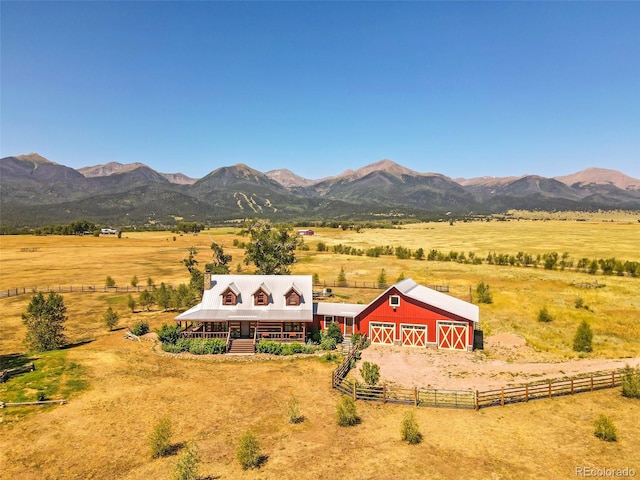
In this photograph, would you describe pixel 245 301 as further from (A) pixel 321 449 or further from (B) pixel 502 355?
(B) pixel 502 355

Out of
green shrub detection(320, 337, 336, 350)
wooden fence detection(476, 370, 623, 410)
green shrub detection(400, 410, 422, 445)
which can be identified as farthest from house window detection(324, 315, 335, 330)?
green shrub detection(400, 410, 422, 445)

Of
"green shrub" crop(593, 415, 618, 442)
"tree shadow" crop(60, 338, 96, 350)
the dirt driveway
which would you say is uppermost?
"green shrub" crop(593, 415, 618, 442)

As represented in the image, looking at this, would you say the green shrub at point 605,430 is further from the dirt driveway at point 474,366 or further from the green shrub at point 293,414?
the green shrub at point 293,414

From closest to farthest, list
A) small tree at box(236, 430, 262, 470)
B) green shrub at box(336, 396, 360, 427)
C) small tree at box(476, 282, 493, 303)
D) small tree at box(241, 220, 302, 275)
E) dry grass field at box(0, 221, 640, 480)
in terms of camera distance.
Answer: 1. small tree at box(236, 430, 262, 470)
2. dry grass field at box(0, 221, 640, 480)
3. green shrub at box(336, 396, 360, 427)
4. small tree at box(476, 282, 493, 303)
5. small tree at box(241, 220, 302, 275)

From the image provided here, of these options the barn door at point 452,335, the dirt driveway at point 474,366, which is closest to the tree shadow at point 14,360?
the dirt driveway at point 474,366

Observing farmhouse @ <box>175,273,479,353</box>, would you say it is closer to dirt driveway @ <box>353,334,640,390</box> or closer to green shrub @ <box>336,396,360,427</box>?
dirt driveway @ <box>353,334,640,390</box>

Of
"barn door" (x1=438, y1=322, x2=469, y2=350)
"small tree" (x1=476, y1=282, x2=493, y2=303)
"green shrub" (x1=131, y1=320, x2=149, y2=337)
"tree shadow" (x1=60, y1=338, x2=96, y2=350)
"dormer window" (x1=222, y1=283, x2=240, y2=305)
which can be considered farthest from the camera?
"small tree" (x1=476, y1=282, x2=493, y2=303)

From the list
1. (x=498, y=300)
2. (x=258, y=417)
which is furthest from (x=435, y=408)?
(x=498, y=300)
